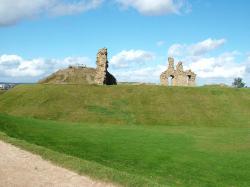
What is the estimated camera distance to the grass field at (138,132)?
17.7 meters

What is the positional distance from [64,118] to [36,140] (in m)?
20.0

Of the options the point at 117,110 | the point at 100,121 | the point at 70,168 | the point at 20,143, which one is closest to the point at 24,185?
the point at 70,168

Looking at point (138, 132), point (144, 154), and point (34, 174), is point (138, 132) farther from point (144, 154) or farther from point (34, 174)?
point (34, 174)

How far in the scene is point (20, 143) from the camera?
1936 cm

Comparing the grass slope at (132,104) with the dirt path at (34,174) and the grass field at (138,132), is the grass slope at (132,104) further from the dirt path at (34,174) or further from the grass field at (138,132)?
the dirt path at (34,174)

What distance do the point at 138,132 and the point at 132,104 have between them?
1876 cm

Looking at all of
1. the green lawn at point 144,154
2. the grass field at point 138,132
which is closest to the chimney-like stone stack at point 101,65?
the grass field at point 138,132

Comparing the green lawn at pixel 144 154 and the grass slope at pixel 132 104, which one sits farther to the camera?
the grass slope at pixel 132 104

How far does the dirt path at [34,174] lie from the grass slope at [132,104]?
85.6ft

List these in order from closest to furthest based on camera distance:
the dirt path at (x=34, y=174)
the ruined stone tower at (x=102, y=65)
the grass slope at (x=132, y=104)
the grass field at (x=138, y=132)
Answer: the dirt path at (x=34, y=174) < the grass field at (x=138, y=132) < the grass slope at (x=132, y=104) < the ruined stone tower at (x=102, y=65)

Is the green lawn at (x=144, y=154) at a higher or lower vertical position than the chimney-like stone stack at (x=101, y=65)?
lower

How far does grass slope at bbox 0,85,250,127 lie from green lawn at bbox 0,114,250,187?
44.7 ft

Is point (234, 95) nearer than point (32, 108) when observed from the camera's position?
No

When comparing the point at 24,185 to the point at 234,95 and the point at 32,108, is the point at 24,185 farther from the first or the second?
the point at 234,95
